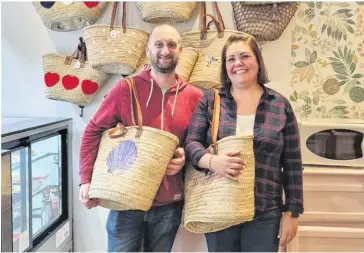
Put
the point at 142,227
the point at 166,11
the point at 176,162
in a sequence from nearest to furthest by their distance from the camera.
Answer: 1. the point at 176,162
2. the point at 142,227
3. the point at 166,11

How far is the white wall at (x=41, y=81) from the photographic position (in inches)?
84.5

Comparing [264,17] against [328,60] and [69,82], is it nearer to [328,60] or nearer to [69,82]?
[328,60]

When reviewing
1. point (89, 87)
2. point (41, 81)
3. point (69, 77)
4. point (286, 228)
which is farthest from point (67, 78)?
point (286, 228)

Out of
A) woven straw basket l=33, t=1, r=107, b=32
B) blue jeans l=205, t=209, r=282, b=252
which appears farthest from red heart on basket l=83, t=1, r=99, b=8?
blue jeans l=205, t=209, r=282, b=252

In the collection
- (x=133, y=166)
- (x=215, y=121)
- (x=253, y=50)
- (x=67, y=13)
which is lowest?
(x=133, y=166)

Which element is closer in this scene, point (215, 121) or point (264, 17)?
point (215, 121)

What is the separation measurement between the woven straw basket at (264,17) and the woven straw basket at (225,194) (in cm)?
70

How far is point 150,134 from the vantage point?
139 centimetres

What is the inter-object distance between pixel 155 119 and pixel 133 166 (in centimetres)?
21

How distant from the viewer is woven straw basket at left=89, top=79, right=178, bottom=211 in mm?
1358

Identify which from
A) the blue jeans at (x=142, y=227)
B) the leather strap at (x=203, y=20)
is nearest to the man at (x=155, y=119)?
the blue jeans at (x=142, y=227)

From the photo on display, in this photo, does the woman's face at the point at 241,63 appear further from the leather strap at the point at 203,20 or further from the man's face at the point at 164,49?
the leather strap at the point at 203,20

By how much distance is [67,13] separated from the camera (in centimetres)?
192

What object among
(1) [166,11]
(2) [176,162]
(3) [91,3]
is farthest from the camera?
(3) [91,3]
